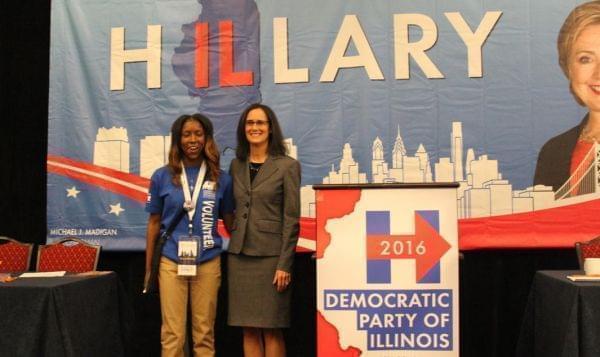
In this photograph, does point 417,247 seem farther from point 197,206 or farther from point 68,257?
point 68,257

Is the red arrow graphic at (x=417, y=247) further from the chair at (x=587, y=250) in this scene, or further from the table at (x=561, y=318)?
the chair at (x=587, y=250)

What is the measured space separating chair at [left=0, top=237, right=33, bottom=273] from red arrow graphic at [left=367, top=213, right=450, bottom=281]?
2.27 metres

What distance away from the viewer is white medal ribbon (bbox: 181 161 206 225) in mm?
3100

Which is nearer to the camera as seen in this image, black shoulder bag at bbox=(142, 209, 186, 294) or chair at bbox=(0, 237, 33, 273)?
black shoulder bag at bbox=(142, 209, 186, 294)

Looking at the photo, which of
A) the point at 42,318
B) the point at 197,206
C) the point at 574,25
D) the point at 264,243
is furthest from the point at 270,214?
the point at 574,25

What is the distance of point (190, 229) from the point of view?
3.10 m

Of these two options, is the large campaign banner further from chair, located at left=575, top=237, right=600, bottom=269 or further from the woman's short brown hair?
chair, located at left=575, top=237, right=600, bottom=269

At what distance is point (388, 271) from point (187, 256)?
101 cm

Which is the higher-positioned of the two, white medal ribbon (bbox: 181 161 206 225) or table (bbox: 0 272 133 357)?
white medal ribbon (bbox: 181 161 206 225)

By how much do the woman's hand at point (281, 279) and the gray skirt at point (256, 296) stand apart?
3cm

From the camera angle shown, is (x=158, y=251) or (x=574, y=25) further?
(x=574, y=25)

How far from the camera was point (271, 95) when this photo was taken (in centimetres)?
406

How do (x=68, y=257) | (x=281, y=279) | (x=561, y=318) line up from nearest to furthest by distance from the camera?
(x=561, y=318) < (x=281, y=279) < (x=68, y=257)

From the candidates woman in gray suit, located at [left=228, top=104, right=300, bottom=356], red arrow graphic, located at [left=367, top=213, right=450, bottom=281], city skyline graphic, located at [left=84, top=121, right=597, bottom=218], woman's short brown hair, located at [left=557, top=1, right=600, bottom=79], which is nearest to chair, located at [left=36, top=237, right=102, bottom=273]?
woman in gray suit, located at [left=228, top=104, right=300, bottom=356]
